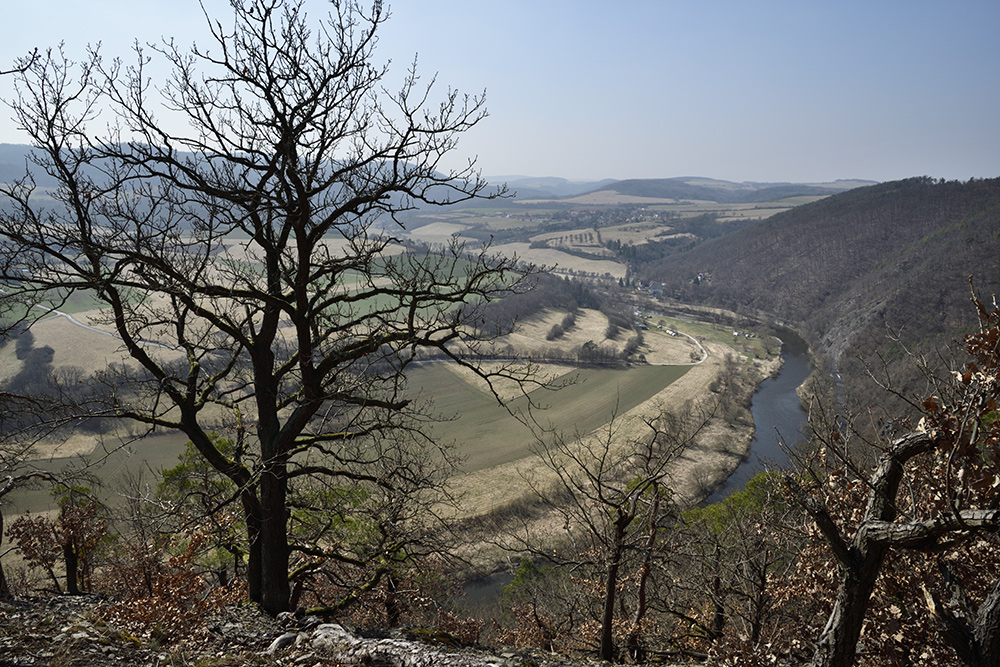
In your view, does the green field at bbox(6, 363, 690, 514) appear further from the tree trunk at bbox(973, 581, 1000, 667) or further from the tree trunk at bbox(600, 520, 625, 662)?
the tree trunk at bbox(973, 581, 1000, 667)

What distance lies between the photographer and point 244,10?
587 cm

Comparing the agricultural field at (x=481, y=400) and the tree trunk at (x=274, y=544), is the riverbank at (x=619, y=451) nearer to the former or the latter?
the agricultural field at (x=481, y=400)

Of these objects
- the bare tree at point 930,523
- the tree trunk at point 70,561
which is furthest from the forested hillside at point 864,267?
the tree trunk at point 70,561

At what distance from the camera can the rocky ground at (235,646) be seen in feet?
16.1

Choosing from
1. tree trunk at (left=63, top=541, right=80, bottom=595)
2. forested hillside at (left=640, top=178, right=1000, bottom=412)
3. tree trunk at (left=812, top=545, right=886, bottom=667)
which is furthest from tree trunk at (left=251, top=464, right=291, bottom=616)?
forested hillside at (left=640, top=178, right=1000, bottom=412)

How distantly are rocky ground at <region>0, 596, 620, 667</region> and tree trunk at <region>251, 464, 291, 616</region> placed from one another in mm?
362

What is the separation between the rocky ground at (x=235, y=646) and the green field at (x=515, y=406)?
2776 centimetres

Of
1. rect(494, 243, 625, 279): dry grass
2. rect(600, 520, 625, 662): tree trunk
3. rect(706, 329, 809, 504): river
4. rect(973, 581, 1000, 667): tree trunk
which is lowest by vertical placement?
rect(706, 329, 809, 504): river

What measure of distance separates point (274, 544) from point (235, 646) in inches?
57.7

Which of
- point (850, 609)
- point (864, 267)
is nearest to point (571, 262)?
point (864, 267)

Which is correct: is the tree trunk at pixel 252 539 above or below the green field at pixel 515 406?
above

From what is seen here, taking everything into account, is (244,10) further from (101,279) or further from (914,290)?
(914,290)

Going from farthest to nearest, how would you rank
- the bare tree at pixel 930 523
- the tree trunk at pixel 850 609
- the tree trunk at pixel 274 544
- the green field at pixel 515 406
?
the green field at pixel 515 406, the tree trunk at pixel 274 544, the tree trunk at pixel 850 609, the bare tree at pixel 930 523

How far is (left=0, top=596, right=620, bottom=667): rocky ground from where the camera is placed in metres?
4.90
